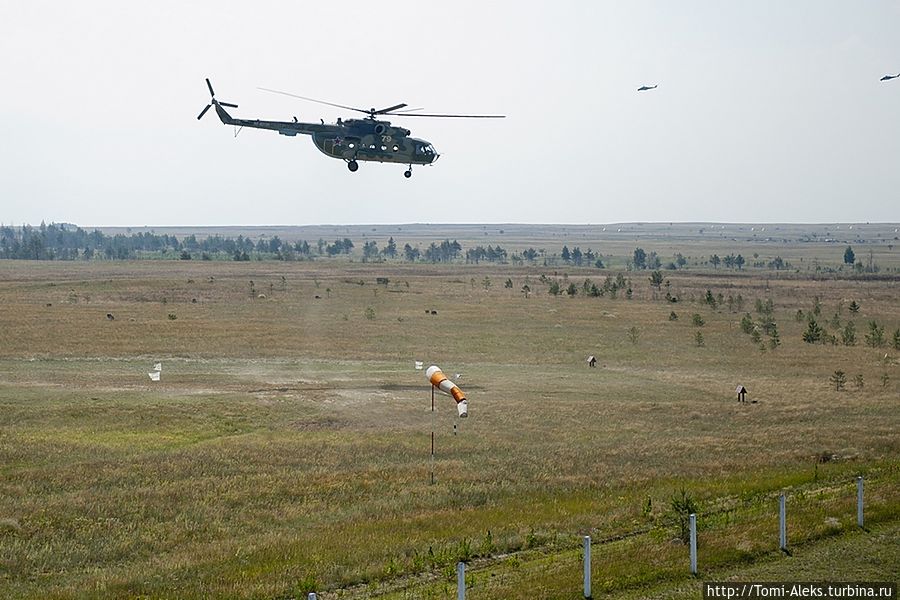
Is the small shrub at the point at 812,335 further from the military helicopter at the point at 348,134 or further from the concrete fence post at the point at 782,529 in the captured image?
the concrete fence post at the point at 782,529

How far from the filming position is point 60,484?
24469mm

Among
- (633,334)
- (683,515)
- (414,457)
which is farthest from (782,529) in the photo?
(633,334)

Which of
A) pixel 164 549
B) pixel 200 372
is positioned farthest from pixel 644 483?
pixel 200 372

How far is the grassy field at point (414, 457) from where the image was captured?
1672 centimetres

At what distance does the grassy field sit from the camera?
1672 centimetres

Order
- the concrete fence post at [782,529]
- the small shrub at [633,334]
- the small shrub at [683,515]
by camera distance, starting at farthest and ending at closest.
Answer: the small shrub at [633,334] → the small shrub at [683,515] → the concrete fence post at [782,529]

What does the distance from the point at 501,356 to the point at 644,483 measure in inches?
1265

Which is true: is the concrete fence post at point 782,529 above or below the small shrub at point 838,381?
above

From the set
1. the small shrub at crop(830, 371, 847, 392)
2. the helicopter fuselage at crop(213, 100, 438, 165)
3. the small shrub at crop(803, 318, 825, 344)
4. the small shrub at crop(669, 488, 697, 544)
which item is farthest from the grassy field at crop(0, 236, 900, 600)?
the helicopter fuselage at crop(213, 100, 438, 165)

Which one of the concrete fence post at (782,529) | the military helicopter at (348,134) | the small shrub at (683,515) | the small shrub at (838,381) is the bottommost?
the small shrub at (838,381)

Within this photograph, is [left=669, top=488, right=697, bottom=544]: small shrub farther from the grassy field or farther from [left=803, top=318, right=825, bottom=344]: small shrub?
[left=803, top=318, right=825, bottom=344]: small shrub

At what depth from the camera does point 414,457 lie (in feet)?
96.1

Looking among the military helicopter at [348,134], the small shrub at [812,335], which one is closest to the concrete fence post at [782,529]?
the military helicopter at [348,134]

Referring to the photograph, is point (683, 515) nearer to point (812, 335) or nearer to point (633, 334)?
point (633, 334)
